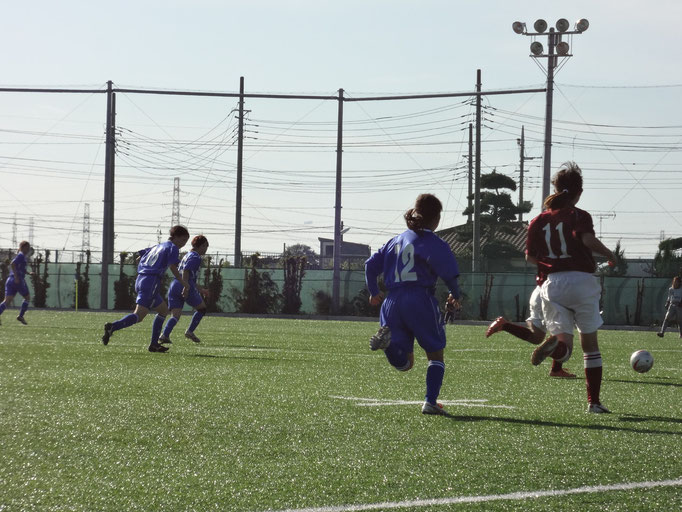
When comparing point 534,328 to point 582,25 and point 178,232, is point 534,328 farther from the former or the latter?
point 582,25

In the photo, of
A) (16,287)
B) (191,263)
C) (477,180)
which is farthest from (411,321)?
(477,180)

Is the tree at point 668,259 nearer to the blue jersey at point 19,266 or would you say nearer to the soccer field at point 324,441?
the blue jersey at point 19,266

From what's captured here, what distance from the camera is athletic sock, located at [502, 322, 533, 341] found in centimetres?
890

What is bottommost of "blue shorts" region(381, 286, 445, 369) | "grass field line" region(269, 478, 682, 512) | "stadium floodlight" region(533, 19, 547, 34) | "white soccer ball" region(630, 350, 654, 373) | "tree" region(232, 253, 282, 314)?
"tree" region(232, 253, 282, 314)

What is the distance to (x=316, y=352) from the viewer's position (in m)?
15.7

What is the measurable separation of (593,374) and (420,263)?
1.69 m

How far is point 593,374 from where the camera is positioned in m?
7.94

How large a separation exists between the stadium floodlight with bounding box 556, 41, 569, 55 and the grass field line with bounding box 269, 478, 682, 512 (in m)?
29.9

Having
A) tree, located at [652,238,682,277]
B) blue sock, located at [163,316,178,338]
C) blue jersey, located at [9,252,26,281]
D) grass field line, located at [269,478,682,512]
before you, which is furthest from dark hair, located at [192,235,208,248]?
tree, located at [652,238,682,277]

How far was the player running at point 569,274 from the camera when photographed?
792 cm

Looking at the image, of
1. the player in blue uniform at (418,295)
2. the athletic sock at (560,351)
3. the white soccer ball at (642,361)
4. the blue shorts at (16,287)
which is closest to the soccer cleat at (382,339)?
the player in blue uniform at (418,295)

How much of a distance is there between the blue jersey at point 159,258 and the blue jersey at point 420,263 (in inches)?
303

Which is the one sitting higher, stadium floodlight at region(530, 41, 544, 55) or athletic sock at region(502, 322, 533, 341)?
stadium floodlight at region(530, 41, 544, 55)

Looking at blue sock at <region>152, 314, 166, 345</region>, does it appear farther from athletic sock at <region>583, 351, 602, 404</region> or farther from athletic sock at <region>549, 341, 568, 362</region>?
athletic sock at <region>583, 351, 602, 404</region>
